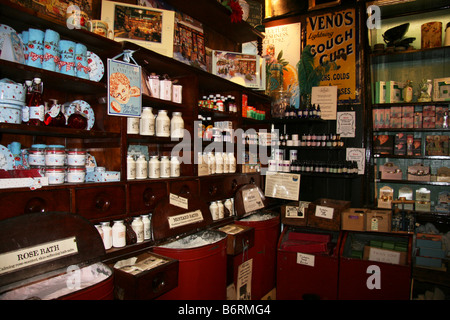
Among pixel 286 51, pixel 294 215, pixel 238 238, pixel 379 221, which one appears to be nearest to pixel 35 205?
pixel 238 238

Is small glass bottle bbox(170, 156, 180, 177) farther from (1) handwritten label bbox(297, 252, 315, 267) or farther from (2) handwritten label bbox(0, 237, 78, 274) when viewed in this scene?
(1) handwritten label bbox(297, 252, 315, 267)

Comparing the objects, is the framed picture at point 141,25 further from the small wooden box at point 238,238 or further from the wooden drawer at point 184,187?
the small wooden box at point 238,238

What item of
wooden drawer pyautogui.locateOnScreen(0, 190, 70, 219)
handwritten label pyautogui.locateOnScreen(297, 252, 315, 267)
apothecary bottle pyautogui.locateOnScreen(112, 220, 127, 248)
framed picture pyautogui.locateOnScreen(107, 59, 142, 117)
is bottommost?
handwritten label pyautogui.locateOnScreen(297, 252, 315, 267)

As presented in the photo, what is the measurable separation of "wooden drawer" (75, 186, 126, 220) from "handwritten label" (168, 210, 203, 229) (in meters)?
0.34

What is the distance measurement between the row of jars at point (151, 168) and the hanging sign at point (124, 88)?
1.05 feet

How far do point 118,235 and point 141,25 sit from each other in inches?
56.6

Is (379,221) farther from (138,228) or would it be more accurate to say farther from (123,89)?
(123,89)

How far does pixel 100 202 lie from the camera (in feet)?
5.83

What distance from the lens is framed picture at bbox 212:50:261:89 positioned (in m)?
3.02

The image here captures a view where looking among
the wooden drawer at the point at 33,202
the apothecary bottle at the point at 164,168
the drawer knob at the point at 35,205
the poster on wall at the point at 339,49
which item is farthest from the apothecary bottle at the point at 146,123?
the poster on wall at the point at 339,49

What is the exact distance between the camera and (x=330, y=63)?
3.84 m

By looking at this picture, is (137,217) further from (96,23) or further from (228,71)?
(228,71)

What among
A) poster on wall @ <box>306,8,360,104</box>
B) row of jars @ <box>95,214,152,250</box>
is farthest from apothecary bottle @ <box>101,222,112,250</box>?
poster on wall @ <box>306,8,360,104</box>

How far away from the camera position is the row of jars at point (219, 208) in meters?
2.65
